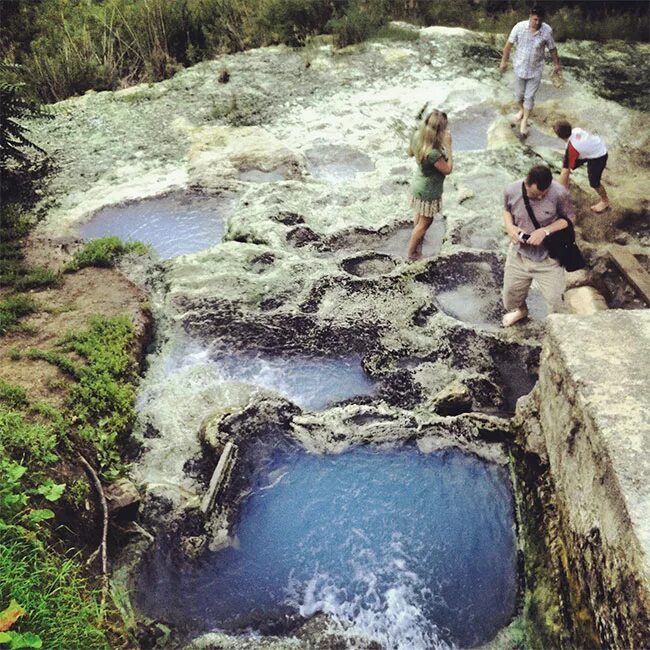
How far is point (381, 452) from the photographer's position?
4.95 m

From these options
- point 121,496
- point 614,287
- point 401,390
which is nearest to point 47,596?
point 121,496

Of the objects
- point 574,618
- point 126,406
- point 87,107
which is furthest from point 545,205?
point 87,107

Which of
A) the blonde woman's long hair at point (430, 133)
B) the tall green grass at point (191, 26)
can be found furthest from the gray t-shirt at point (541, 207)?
the tall green grass at point (191, 26)

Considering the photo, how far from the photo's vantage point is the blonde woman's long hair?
18.4 feet

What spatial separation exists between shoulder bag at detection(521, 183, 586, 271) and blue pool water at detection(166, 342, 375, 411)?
74.1 inches

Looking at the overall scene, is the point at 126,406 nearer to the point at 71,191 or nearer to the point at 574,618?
the point at 574,618

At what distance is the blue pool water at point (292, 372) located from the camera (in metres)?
5.49

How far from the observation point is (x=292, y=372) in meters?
5.71

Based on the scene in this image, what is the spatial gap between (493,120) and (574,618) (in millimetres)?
7835

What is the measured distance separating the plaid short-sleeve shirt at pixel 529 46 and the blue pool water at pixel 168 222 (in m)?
4.42

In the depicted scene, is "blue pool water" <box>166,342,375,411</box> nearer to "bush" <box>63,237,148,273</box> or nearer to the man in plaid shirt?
"bush" <box>63,237,148,273</box>

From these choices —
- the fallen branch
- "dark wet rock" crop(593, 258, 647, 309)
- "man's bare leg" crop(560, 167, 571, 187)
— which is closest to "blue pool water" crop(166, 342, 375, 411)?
the fallen branch

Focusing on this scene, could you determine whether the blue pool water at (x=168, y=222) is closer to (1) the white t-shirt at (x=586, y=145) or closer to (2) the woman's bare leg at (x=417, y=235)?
(2) the woman's bare leg at (x=417, y=235)

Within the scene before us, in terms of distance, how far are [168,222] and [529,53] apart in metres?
5.31
